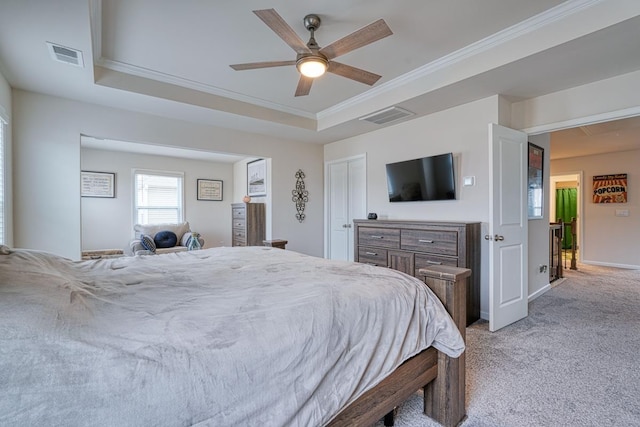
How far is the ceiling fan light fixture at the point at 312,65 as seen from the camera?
224 cm

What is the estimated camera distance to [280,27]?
6.40ft

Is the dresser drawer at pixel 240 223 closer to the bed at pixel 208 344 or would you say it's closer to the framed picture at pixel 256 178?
the framed picture at pixel 256 178

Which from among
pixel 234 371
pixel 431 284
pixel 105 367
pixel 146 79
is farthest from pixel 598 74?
pixel 146 79

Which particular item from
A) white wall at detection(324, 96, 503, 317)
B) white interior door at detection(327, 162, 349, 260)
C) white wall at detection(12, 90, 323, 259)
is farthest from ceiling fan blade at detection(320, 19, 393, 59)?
white interior door at detection(327, 162, 349, 260)

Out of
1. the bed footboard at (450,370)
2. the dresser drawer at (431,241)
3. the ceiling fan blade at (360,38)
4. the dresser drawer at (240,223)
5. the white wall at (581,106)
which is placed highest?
the ceiling fan blade at (360,38)

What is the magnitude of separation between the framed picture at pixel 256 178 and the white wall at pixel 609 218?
22.7 feet

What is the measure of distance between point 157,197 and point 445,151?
5997 millimetres

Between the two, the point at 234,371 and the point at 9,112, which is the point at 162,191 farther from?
the point at 234,371

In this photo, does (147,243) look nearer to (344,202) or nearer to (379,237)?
(344,202)

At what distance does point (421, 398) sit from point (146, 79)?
3863mm

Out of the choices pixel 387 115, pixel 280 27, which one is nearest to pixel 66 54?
pixel 280 27

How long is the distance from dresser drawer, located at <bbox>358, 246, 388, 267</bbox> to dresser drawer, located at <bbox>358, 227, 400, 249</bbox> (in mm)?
70

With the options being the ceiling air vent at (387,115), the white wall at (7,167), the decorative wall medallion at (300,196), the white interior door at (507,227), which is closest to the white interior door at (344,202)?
the decorative wall medallion at (300,196)

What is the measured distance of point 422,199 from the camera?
3.97 metres
